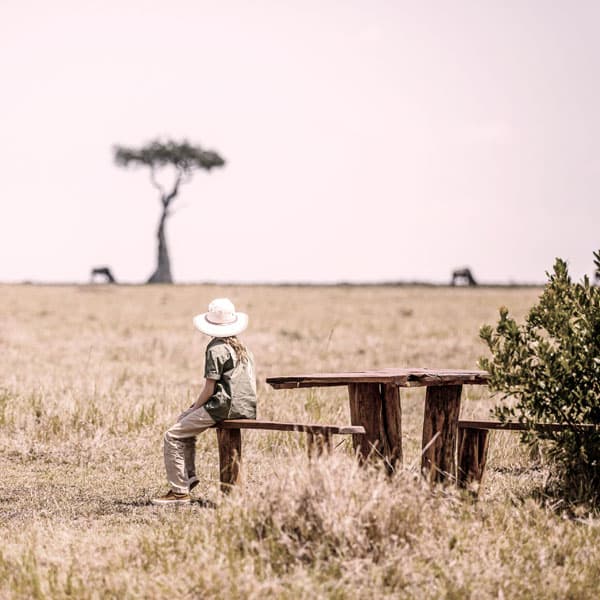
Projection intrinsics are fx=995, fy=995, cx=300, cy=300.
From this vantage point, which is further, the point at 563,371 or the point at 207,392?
the point at 207,392

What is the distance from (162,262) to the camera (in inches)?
2450

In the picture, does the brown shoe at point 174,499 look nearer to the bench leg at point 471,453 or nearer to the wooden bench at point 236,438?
the wooden bench at point 236,438

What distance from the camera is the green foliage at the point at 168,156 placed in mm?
62219

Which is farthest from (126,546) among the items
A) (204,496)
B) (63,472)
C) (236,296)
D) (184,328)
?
(236,296)

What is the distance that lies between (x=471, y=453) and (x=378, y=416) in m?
1.09

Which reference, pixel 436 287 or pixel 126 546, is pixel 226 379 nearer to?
pixel 126 546

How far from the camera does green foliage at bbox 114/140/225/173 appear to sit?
6222cm

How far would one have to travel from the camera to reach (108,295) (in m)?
40.4

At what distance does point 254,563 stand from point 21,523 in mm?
2709

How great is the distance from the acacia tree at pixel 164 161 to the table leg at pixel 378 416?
5443cm

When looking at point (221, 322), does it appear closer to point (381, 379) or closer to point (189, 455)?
point (189, 455)

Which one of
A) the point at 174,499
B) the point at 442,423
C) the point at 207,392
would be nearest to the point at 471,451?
the point at 442,423

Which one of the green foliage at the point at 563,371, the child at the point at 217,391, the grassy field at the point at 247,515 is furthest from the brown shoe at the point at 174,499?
the green foliage at the point at 563,371

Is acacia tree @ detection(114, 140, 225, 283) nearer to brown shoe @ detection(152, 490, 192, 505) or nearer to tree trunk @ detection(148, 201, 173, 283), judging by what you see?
tree trunk @ detection(148, 201, 173, 283)
